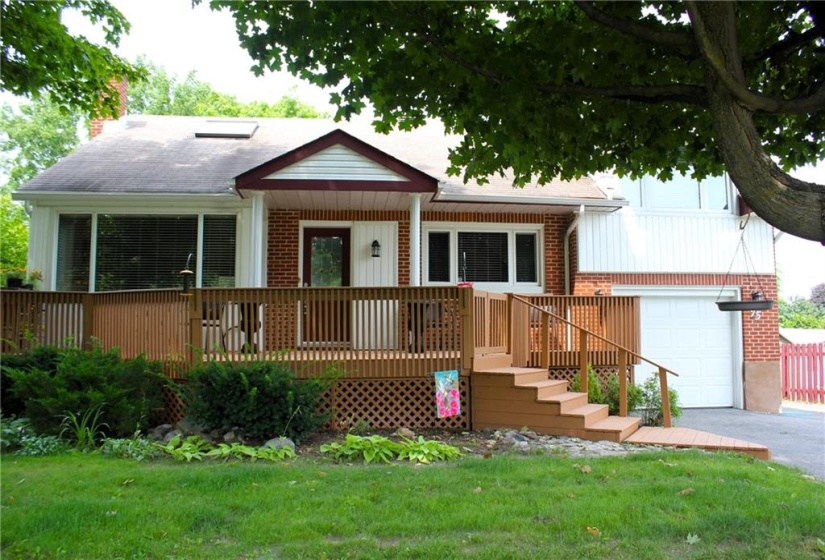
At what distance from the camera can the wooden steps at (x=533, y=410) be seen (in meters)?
7.68

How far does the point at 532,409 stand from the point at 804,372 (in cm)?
1024

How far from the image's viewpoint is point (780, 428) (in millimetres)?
10125

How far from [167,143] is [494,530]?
1157 cm

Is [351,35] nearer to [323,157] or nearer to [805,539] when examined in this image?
[323,157]

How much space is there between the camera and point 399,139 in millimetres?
13680

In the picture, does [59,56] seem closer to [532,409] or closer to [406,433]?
[406,433]

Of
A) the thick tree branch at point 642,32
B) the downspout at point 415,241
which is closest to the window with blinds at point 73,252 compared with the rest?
the downspout at point 415,241

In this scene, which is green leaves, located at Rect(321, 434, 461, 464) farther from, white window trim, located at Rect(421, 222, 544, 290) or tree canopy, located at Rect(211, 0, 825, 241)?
white window trim, located at Rect(421, 222, 544, 290)

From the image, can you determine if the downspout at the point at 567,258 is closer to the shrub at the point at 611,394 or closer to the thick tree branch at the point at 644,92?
the shrub at the point at 611,394

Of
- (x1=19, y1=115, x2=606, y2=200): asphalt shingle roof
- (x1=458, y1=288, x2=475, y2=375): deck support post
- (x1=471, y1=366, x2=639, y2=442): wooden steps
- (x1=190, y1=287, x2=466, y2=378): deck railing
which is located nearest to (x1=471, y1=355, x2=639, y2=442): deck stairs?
(x1=471, y1=366, x2=639, y2=442): wooden steps

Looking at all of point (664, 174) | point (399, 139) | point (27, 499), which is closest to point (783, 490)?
point (664, 174)

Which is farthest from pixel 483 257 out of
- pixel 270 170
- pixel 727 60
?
pixel 727 60

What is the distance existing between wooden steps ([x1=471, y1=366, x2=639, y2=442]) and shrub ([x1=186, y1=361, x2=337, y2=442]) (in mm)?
2227

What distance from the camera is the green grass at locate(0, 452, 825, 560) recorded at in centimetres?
389
